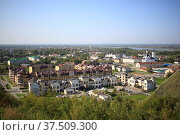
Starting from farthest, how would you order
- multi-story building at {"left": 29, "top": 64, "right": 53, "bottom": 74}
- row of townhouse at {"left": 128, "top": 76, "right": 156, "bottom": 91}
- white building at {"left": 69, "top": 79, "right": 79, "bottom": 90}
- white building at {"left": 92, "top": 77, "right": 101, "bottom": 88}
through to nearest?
multi-story building at {"left": 29, "top": 64, "right": 53, "bottom": 74}
white building at {"left": 92, "top": 77, "right": 101, "bottom": 88}
row of townhouse at {"left": 128, "top": 76, "right": 156, "bottom": 91}
white building at {"left": 69, "top": 79, "right": 79, "bottom": 90}

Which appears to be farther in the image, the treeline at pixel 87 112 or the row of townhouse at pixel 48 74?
the row of townhouse at pixel 48 74

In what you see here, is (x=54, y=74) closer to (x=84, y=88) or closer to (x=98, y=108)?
(x=84, y=88)

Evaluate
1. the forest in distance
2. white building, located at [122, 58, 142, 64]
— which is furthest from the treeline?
white building, located at [122, 58, 142, 64]

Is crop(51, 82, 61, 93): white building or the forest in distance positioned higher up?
the forest in distance

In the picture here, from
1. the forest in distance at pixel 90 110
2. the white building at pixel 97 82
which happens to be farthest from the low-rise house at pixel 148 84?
the forest in distance at pixel 90 110

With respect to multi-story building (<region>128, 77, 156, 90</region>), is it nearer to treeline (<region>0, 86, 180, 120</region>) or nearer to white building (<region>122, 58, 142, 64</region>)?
treeline (<region>0, 86, 180, 120</region>)

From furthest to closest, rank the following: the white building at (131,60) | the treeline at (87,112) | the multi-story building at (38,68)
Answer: the white building at (131,60), the multi-story building at (38,68), the treeline at (87,112)

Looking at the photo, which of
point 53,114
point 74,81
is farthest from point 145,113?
point 74,81

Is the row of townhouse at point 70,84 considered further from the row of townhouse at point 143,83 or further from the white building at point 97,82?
the row of townhouse at point 143,83
